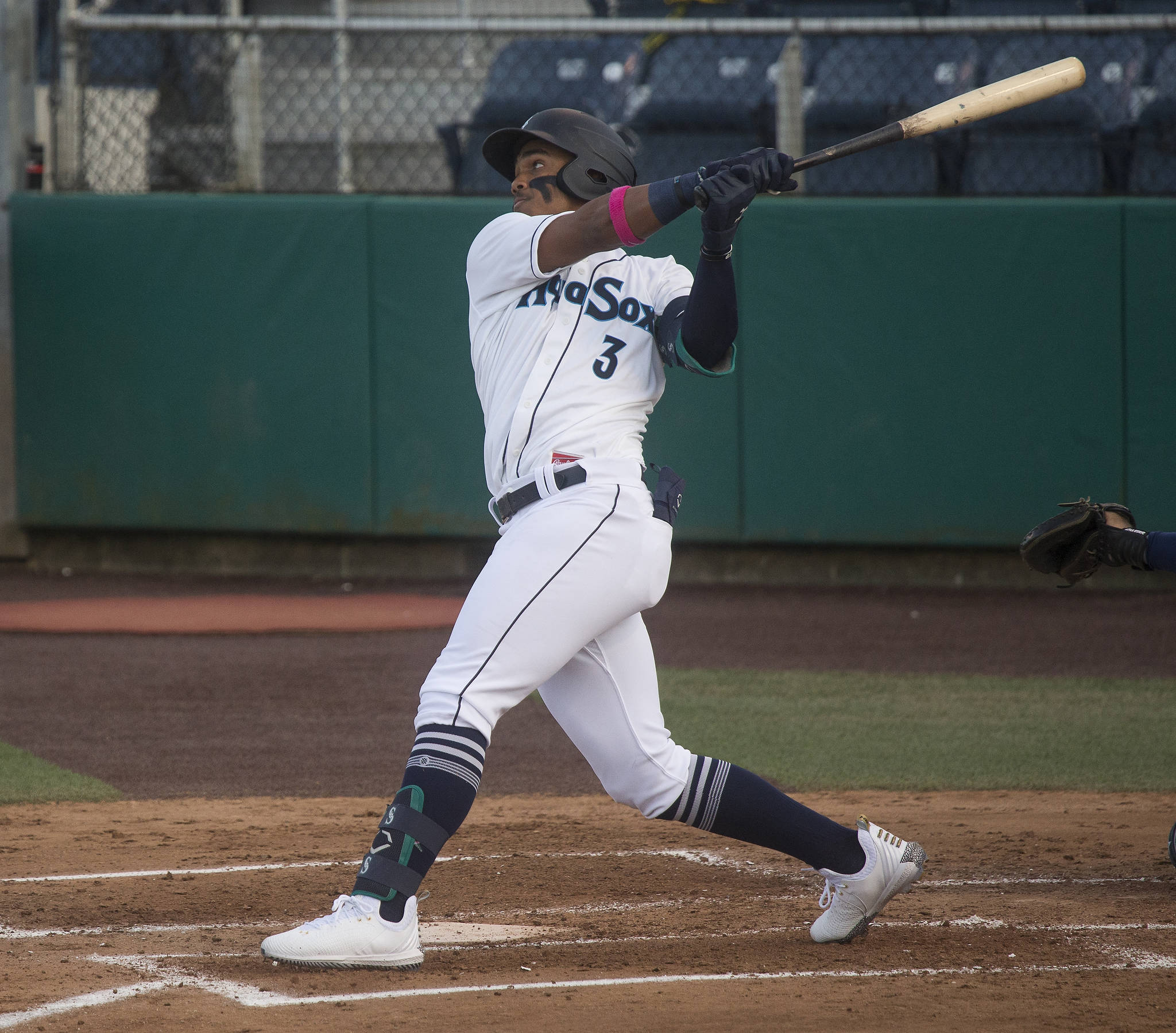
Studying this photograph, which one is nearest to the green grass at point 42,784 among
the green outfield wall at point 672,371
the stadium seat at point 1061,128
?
the green outfield wall at point 672,371

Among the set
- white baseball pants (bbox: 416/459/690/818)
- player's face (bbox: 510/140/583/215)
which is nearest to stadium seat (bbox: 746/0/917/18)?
player's face (bbox: 510/140/583/215)

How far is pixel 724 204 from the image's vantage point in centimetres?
285

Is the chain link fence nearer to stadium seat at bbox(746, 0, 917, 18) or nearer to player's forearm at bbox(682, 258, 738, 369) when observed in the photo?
stadium seat at bbox(746, 0, 917, 18)

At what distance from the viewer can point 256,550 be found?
32.5 ft

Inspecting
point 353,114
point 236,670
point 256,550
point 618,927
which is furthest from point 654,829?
point 353,114

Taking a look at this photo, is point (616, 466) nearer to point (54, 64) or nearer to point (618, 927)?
point (618, 927)

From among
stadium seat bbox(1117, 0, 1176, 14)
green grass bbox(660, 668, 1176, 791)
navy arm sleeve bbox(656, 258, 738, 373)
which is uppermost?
stadium seat bbox(1117, 0, 1176, 14)

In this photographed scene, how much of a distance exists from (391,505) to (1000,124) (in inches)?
170

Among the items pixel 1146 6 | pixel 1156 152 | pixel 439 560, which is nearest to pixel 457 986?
pixel 439 560

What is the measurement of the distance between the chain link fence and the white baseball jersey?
255 inches

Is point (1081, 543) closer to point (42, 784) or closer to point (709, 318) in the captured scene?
point (709, 318)

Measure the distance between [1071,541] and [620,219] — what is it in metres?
1.31

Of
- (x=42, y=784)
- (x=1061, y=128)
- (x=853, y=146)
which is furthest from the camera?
(x=1061, y=128)

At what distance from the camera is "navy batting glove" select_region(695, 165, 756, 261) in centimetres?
285
